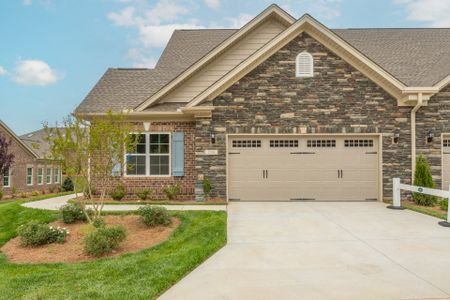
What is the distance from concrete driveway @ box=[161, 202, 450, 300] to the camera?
4.36 metres

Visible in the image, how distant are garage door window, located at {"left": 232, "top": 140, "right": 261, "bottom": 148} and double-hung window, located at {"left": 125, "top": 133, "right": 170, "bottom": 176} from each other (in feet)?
9.04

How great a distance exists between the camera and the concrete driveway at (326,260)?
14.3 ft

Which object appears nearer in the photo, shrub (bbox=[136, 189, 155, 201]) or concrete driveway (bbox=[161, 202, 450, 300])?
concrete driveway (bbox=[161, 202, 450, 300])

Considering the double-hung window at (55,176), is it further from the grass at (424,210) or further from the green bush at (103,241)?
the grass at (424,210)

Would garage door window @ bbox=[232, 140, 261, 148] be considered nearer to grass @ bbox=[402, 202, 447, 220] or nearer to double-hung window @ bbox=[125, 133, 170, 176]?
double-hung window @ bbox=[125, 133, 170, 176]

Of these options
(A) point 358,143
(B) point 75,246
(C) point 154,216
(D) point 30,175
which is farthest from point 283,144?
(D) point 30,175

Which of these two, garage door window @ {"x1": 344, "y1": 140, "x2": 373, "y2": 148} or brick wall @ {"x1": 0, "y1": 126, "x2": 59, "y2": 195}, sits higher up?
garage door window @ {"x1": 344, "y1": 140, "x2": 373, "y2": 148}

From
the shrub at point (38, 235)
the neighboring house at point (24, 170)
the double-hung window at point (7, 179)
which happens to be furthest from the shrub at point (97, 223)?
the double-hung window at point (7, 179)

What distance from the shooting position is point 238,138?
11938 mm

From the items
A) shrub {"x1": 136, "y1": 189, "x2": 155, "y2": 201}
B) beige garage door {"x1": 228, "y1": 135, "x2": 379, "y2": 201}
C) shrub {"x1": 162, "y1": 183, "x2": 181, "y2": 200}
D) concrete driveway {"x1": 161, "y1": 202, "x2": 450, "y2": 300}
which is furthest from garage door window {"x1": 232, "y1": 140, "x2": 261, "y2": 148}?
shrub {"x1": 136, "y1": 189, "x2": 155, "y2": 201}

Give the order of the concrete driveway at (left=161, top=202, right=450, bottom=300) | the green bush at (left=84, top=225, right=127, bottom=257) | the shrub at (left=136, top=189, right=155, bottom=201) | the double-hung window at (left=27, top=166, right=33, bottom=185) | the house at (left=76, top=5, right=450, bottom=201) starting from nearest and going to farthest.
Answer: the concrete driveway at (left=161, top=202, right=450, bottom=300) < the green bush at (left=84, top=225, right=127, bottom=257) < the house at (left=76, top=5, right=450, bottom=201) < the shrub at (left=136, top=189, right=155, bottom=201) < the double-hung window at (left=27, top=166, right=33, bottom=185)

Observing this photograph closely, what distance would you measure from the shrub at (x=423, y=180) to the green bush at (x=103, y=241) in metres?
9.92

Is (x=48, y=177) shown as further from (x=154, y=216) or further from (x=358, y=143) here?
(x=358, y=143)

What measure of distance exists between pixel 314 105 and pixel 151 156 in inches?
255
